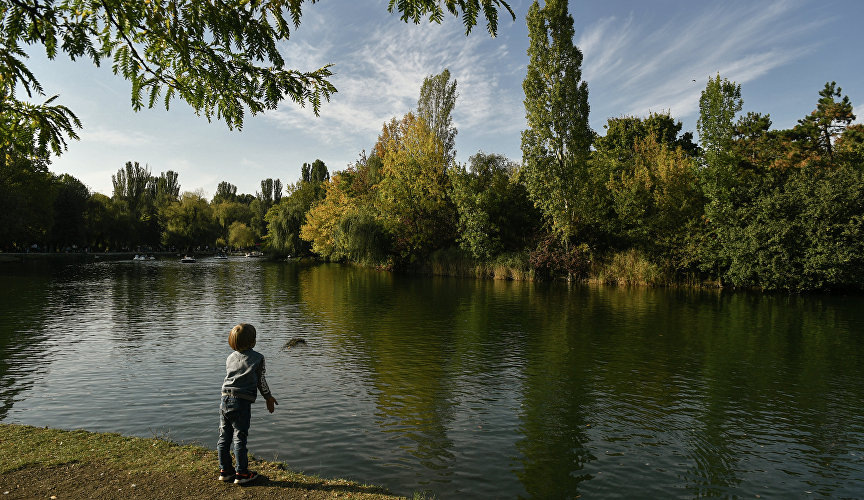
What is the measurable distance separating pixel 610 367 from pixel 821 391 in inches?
198

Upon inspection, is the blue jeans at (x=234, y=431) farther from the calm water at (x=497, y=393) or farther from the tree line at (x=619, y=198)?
the tree line at (x=619, y=198)

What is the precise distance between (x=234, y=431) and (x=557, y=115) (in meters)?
42.2

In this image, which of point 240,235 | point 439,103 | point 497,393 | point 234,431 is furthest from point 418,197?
point 240,235

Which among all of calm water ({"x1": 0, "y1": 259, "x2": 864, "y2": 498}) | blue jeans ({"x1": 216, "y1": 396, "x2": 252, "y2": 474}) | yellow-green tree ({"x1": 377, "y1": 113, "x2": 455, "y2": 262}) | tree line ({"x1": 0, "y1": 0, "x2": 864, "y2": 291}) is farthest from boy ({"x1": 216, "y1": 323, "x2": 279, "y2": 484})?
yellow-green tree ({"x1": 377, "y1": 113, "x2": 455, "y2": 262})

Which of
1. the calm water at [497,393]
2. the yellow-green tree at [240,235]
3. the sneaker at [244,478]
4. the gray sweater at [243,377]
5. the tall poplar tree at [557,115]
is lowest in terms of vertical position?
the calm water at [497,393]

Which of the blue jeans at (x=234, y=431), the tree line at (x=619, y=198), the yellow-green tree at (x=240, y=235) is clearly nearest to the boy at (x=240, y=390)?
the blue jeans at (x=234, y=431)

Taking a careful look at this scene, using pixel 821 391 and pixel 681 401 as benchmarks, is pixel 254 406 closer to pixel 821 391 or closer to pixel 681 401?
pixel 681 401

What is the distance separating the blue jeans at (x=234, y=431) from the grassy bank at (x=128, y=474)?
28 cm

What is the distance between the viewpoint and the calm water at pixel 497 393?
7.88 meters

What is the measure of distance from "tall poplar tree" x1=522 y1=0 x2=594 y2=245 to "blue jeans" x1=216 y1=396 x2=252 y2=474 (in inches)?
1560

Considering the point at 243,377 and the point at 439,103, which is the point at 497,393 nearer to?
the point at 243,377

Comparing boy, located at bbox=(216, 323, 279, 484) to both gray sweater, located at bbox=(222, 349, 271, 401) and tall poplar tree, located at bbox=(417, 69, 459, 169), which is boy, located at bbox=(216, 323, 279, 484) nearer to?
gray sweater, located at bbox=(222, 349, 271, 401)

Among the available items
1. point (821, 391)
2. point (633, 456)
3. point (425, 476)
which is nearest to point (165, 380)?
point (425, 476)

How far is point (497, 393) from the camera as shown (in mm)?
11820
